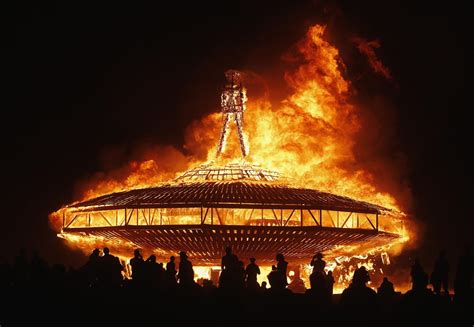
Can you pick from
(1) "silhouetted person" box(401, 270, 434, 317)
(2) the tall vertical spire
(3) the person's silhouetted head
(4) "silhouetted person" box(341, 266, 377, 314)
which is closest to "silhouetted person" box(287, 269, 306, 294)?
(2) the tall vertical spire

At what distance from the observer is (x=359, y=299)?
38281 millimetres

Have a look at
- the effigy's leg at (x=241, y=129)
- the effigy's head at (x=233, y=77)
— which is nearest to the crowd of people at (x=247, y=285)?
the effigy's leg at (x=241, y=129)

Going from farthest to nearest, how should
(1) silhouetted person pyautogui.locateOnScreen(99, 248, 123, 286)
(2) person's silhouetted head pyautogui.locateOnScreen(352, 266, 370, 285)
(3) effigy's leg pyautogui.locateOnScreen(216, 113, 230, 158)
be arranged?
(3) effigy's leg pyautogui.locateOnScreen(216, 113, 230, 158) < (1) silhouetted person pyautogui.locateOnScreen(99, 248, 123, 286) < (2) person's silhouetted head pyautogui.locateOnScreen(352, 266, 370, 285)

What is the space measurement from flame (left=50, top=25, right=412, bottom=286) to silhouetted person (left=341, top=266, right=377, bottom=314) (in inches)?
906

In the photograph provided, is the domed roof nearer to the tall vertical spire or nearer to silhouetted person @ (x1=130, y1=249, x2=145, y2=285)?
the tall vertical spire

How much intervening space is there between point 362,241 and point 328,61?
1104 cm

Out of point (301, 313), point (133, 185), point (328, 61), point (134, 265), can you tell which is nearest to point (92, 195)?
point (133, 185)

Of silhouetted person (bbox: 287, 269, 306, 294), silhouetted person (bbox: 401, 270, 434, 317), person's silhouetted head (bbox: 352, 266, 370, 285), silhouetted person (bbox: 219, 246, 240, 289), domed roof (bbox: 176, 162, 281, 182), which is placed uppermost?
domed roof (bbox: 176, 162, 281, 182)

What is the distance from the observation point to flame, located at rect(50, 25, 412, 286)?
62.8 metres

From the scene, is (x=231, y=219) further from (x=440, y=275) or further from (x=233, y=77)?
(x=440, y=275)

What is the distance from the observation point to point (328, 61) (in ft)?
212

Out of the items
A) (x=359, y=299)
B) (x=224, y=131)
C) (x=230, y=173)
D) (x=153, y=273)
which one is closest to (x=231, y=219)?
(x=230, y=173)

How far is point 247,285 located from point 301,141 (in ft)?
67.5

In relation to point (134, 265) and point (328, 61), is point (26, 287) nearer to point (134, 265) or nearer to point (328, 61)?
point (134, 265)
